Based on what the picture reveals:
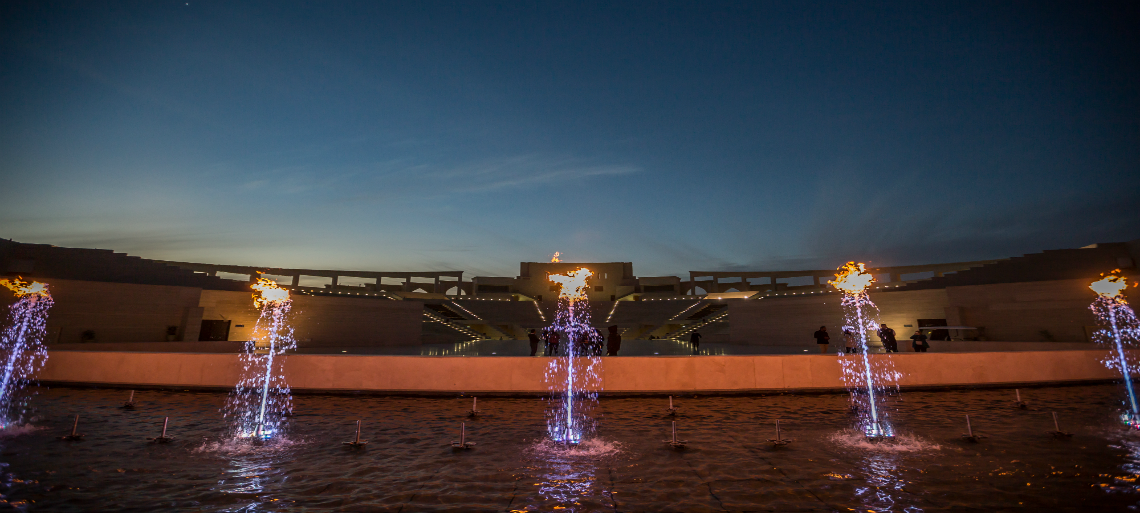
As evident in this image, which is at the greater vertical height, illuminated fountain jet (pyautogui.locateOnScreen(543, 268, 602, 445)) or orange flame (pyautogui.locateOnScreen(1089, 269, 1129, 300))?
orange flame (pyautogui.locateOnScreen(1089, 269, 1129, 300))

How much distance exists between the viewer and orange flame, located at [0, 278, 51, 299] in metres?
21.4

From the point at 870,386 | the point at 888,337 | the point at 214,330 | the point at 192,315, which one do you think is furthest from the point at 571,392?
the point at 214,330

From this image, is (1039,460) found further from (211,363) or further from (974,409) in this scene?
(211,363)

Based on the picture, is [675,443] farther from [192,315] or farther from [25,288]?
[25,288]

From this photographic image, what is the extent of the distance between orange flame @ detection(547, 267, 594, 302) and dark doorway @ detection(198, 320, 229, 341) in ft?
123

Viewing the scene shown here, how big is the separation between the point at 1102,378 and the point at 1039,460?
12.6 m

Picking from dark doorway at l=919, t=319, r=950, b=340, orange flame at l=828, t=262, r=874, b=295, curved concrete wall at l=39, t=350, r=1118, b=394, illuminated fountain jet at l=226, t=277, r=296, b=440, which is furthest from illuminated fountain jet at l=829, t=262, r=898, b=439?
orange flame at l=828, t=262, r=874, b=295

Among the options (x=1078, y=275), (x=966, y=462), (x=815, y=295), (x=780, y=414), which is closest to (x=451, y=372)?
(x=780, y=414)

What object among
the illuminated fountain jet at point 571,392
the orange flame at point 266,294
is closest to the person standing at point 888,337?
the illuminated fountain jet at point 571,392

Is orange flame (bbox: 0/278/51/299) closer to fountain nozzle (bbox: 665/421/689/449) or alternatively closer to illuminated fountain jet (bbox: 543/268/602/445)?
illuminated fountain jet (bbox: 543/268/602/445)

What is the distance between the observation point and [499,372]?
480 inches

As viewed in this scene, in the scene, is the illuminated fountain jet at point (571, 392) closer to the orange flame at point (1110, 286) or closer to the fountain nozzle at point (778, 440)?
the fountain nozzle at point (778, 440)

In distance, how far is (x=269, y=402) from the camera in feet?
35.7

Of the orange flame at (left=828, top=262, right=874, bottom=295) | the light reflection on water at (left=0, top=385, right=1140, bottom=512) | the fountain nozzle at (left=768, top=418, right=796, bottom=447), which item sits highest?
the orange flame at (left=828, top=262, right=874, bottom=295)
